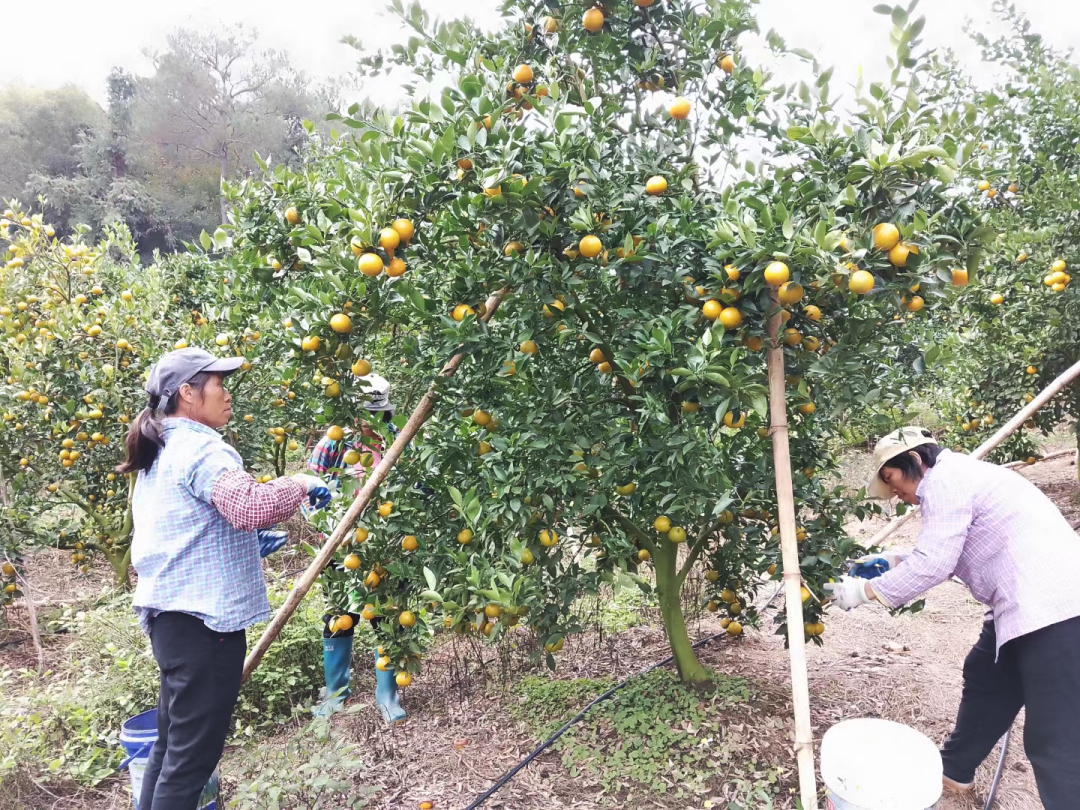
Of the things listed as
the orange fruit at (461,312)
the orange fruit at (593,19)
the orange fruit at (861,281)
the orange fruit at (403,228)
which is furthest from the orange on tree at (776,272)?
the orange fruit at (593,19)

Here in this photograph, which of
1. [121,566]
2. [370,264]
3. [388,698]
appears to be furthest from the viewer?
[121,566]

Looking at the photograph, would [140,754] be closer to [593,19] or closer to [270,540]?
[270,540]

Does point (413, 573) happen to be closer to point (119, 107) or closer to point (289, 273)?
point (289, 273)

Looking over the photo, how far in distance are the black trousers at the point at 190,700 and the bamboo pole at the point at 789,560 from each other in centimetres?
165

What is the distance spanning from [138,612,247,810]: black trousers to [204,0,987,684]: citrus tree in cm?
50

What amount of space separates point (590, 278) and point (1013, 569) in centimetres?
151

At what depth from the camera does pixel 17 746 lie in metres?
2.66

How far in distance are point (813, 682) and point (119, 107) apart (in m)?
26.6

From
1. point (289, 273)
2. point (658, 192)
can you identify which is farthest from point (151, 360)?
point (658, 192)

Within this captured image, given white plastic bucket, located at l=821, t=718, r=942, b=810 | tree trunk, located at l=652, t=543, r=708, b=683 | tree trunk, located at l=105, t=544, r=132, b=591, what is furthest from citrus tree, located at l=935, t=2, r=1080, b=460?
tree trunk, located at l=105, t=544, r=132, b=591

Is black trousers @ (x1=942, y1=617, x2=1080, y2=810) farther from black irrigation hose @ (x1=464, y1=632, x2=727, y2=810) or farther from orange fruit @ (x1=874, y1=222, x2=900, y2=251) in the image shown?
black irrigation hose @ (x1=464, y1=632, x2=727, y2=810)

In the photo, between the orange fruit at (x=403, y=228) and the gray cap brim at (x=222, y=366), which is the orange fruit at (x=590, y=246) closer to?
the orange fruit at (x=403, y=228)

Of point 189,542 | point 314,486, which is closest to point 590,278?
Result: point 314,486

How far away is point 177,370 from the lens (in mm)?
2109
